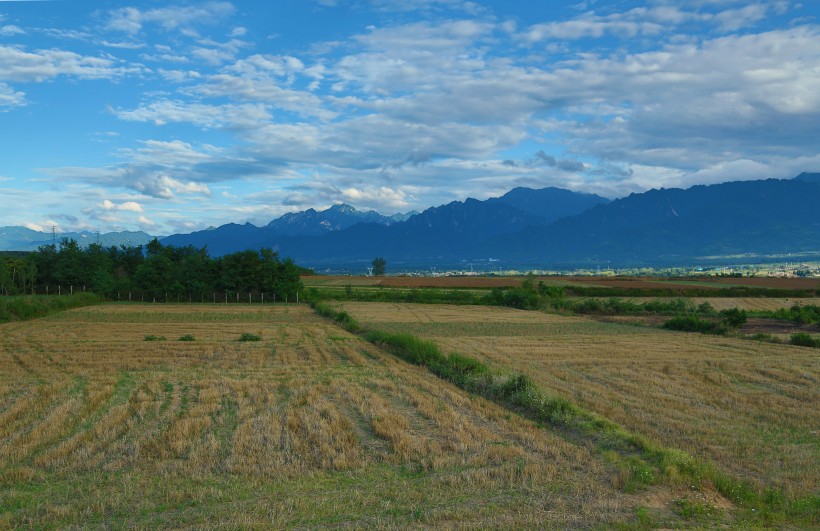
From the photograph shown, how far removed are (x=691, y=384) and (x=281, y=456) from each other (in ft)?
47.2

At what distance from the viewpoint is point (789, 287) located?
279ft

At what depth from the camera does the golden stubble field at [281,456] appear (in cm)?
849

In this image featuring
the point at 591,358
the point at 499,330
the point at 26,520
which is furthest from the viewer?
the point at 499,330

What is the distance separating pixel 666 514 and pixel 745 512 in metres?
1.19

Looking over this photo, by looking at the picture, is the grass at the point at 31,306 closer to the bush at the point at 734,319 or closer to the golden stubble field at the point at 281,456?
the golden stubble field at the point at 281,456

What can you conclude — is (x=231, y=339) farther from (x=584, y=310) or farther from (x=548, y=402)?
(x=584, y=310)

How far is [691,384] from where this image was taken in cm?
1994

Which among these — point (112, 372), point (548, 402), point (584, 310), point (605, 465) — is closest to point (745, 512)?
point (605, 465)

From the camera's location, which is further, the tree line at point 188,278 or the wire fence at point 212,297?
the tree line at point 188,278

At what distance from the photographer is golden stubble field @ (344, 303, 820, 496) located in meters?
12.0

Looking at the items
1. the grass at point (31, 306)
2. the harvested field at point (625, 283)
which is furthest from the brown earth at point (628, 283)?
the grass at point (31, 306)

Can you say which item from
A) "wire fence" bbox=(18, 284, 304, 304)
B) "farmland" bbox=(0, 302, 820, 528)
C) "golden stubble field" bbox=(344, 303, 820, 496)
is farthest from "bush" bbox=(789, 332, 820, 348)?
"wire fence" bbox=(18, 284, 304, 304)

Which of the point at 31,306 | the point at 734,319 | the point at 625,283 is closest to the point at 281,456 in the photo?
the point at 734,319

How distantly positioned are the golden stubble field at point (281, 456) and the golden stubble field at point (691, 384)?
2.76 meters
